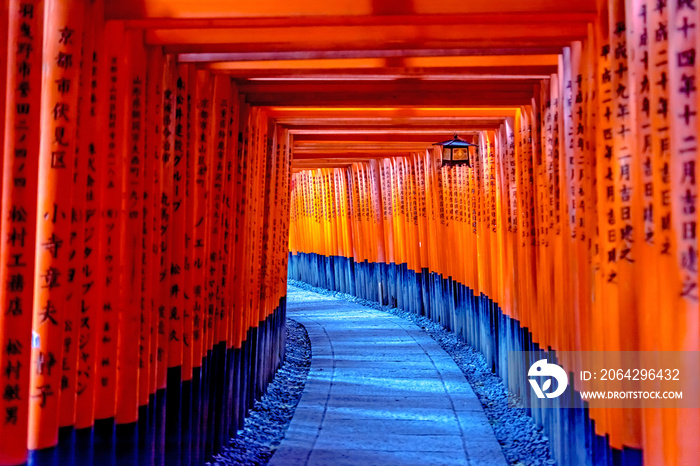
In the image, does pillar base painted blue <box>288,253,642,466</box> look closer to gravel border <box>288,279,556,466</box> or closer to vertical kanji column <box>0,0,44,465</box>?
gravel border <box>288,279,556,466</box>

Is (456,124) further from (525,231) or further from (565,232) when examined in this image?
(565,232)

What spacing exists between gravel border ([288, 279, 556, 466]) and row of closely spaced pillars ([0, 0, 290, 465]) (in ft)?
8.62

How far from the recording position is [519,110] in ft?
24.8

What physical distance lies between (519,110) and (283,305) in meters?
4.98

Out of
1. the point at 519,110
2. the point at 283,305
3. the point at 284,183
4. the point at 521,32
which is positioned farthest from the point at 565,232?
the point at 283,305

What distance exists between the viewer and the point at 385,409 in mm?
7855

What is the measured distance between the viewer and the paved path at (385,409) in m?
6.27

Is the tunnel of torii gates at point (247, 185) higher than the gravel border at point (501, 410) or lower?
higher

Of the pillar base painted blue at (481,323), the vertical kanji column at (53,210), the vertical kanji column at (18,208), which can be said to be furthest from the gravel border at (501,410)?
the vertical kanji column at (18,208)

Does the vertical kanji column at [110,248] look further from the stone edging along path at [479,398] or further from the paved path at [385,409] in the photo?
the paved path at [385,409]

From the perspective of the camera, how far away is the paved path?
627 cm

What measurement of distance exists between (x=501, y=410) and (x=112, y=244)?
5.09 m

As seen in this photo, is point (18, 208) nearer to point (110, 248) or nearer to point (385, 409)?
point (110, 248)

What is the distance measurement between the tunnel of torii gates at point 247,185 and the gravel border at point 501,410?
0.20 m
